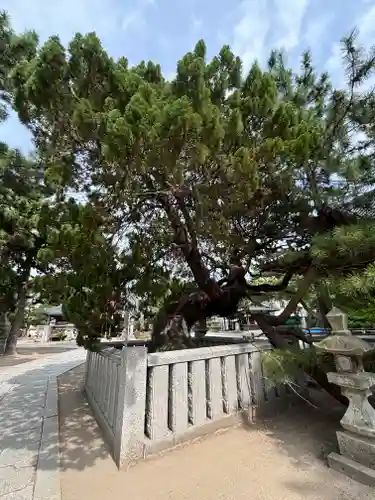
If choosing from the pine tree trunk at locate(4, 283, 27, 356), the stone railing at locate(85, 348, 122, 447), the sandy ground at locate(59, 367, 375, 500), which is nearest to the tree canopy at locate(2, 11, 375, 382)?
the stone railing at locate(85, 348, 122, 447)

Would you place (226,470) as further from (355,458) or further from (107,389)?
(107,389)

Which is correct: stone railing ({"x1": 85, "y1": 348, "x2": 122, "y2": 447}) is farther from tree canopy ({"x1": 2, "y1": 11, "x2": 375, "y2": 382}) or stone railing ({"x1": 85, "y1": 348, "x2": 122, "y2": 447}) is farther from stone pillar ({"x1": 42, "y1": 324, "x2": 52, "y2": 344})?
stone pillar ({"x1": 42, "y1": 324, "x2": 52, "y2": 344})

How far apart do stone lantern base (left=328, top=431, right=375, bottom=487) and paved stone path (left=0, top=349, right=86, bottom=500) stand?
214 cm

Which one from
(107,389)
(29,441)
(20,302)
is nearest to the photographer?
(29,441)

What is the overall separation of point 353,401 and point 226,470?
1.21 m

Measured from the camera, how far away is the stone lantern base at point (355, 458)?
200 cm

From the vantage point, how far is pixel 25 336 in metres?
21.3

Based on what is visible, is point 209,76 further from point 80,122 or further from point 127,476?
point 127,476

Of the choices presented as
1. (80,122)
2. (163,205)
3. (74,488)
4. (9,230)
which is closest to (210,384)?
(74,488)

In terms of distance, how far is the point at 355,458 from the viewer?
2148 mm

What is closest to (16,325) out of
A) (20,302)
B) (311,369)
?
(20,302)

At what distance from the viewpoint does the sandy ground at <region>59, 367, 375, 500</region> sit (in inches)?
74.1

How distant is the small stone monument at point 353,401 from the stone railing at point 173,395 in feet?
3.64

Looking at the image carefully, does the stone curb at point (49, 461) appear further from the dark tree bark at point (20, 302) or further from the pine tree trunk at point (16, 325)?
the pine tree trunk at point (16, 325)
